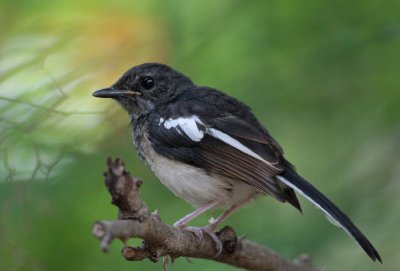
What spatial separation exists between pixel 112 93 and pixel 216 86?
77 cm

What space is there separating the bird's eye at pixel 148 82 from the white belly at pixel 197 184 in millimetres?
732

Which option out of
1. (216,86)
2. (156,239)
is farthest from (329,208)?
(216,86)

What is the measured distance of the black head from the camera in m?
4.88

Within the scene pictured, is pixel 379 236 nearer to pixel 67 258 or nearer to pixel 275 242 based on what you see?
pixel 275 242

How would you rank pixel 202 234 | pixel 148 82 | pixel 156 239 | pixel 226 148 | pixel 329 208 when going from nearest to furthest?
pixel 156 239 < pixel 329 208 < pixel 202 234 < pixel 226 148 < pixel 148 82

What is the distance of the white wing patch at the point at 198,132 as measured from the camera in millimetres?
4242

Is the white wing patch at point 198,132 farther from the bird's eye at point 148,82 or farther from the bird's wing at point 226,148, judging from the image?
the bird's eye at point 148,82

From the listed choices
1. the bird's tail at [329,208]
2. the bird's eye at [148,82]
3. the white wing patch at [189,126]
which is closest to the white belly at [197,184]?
the white wing patch at [189,126]

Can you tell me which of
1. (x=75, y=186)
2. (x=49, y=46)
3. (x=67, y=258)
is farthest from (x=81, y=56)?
(x=67, y=258)

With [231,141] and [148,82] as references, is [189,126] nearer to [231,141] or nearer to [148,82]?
[231,141]

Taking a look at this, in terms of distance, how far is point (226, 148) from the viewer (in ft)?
14.0

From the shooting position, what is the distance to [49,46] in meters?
4.81

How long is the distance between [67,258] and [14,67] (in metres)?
→ 1.14

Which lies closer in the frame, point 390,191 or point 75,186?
point 75,186
